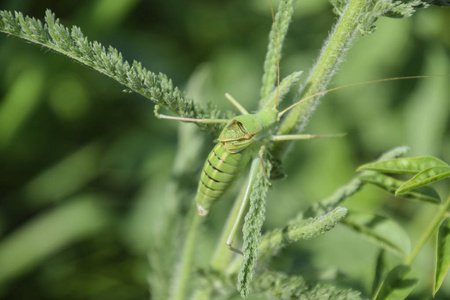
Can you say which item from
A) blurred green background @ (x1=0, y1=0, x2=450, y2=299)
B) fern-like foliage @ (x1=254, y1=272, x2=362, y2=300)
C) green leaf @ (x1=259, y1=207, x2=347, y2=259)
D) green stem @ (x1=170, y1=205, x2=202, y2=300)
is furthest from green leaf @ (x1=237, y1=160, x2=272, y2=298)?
blurred green background @ (x1=0, y1=0, x2=450, y2=299)

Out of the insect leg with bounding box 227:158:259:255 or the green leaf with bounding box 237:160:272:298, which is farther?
the insect leg with bounding box 227:158:259:255

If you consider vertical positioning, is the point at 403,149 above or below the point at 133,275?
below

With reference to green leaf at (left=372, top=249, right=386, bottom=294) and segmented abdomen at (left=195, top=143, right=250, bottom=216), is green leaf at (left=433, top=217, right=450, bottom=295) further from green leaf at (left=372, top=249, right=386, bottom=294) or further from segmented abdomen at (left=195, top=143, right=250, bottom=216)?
segmented abdomen at (left=195, top=143, right=250, bottom=216)

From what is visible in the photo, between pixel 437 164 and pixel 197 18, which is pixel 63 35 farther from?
pixel 197 18

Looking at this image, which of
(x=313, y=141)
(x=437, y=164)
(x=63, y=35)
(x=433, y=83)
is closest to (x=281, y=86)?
(x=437, y=164)

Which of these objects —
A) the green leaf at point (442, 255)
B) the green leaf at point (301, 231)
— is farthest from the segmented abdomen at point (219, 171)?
the green leaf at point (442, 255)

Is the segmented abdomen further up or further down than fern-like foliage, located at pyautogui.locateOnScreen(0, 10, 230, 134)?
further down
